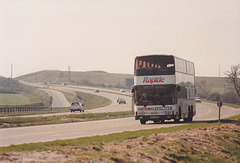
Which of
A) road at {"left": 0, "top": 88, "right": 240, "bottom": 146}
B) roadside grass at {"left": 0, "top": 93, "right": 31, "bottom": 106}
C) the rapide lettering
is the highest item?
the rapide lettering

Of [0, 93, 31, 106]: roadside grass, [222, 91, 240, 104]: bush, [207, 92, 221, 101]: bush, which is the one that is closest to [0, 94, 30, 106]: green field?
[0, 93, 31, 106]: roadside grass

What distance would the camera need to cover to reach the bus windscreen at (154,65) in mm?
36844

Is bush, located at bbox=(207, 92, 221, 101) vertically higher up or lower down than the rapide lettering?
higher up

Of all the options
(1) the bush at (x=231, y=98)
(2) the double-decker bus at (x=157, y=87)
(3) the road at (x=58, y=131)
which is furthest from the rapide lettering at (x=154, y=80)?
(1) the bush at (x=231, y=98)

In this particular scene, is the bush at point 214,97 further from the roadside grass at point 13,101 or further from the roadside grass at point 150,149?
the roadside grass at point 150,149

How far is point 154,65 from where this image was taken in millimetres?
37125

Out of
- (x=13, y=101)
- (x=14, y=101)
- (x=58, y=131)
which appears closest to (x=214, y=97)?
(x=14, y=101)

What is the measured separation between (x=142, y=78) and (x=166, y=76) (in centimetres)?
172

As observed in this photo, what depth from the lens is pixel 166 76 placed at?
122 ft

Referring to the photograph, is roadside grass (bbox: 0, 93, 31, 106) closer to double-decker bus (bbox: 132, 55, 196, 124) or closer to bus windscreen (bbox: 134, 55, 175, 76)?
double-decker bus (bbox: 132, 55, 196, 124)

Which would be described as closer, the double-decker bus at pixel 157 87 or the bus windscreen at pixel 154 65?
the bus windscreen at pixel 154 65

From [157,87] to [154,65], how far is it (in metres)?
1.59

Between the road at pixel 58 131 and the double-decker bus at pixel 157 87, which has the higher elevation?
the double-decker bus at pixel 157 87

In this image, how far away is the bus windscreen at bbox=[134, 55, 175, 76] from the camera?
3684 centimetres
